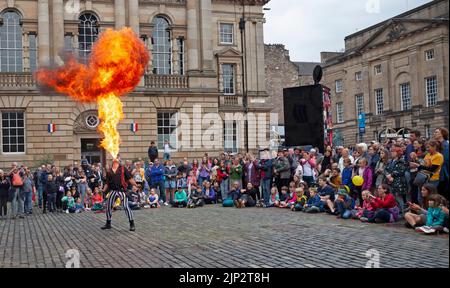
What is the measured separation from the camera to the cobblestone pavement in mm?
8102

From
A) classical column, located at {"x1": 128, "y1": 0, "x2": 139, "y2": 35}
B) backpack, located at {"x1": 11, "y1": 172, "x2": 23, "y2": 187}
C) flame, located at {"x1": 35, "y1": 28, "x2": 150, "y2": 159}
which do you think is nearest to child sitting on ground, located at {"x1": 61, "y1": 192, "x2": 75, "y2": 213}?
backpack, located at {"x1": 11, "y1": 172, "x2": 23, "y2": 187}

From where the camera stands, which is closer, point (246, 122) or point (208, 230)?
point (208, 230)

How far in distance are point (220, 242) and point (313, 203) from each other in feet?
23.4

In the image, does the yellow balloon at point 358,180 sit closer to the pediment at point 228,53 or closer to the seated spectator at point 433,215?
the seated spectator at point 433,215

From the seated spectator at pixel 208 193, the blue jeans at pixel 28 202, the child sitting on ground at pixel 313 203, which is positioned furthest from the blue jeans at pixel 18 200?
the child sitting on ground at pixel 313 203

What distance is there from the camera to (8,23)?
35688mm

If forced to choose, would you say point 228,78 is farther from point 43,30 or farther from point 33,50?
point 33,50

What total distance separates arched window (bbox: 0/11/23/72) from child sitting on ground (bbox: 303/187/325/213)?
26294 millimetres

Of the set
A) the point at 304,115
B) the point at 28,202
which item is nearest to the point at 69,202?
the point at 28,202

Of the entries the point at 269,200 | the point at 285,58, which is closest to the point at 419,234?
the point at 269,200

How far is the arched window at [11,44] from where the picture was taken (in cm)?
3566

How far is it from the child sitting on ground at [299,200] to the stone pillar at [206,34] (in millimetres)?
22376
